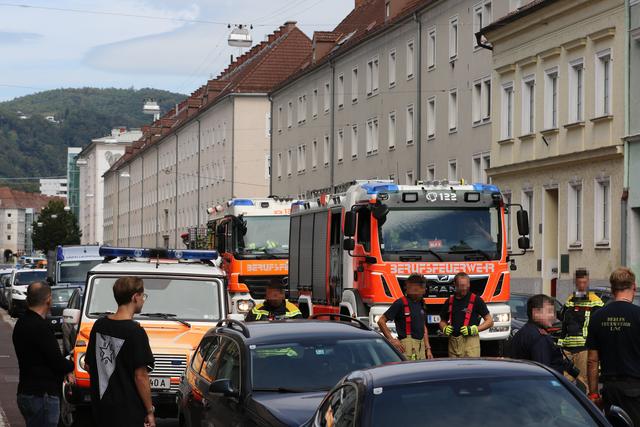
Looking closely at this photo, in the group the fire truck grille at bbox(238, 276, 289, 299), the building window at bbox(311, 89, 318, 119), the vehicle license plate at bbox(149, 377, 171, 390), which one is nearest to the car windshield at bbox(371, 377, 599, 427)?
the vehicle license plate at bbox(149, 377, 171, 390)

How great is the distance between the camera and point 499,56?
45.4 m

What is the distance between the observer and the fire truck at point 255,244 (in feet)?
102

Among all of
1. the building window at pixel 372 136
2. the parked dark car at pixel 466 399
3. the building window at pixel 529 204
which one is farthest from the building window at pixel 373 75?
the parked dark car at pixel 466 399

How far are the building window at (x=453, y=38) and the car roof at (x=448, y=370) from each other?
43.9 m

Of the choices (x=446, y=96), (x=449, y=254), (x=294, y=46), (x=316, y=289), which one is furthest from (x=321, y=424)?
(x=294, y=46)

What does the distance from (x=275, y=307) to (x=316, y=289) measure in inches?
317

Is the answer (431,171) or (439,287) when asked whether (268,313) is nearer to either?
(439,287)

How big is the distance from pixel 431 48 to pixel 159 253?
37048 millimetres

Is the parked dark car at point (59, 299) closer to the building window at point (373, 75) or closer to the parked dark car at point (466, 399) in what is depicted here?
the building window at point (373, 75)

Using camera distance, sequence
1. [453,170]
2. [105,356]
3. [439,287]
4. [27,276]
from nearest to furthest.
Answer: [105,356], [439,287], [453,170], [27,276]

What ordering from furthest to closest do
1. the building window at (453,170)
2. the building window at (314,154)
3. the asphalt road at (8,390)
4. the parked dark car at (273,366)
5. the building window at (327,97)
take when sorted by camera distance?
the building window at (314,154) → the building window at (327,97) → the building window at (453,170) → the asphalt road at (8,390) → the parked dark car at (273,366)

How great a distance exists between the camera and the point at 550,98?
1623 inches

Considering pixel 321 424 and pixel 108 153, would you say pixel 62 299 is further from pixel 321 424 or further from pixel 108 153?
pixel 108 153

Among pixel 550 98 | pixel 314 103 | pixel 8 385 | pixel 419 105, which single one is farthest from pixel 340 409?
pixel 314 103
